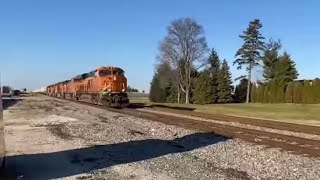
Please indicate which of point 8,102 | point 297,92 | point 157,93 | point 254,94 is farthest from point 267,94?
point 8,102

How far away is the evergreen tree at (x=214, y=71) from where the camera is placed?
259 ft

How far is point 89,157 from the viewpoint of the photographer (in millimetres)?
12781

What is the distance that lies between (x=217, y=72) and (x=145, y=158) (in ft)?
242

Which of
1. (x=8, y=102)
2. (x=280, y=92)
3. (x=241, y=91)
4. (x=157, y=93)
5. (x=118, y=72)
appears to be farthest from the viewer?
(x=157, y=93)

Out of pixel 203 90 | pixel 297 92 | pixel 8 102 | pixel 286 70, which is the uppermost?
pixel 286 70

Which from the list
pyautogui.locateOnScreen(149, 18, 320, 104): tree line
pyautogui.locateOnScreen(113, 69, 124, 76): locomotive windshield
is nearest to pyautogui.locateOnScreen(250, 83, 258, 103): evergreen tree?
pyautogui.locateOnScreen(149, 18, 320, 104): tree line

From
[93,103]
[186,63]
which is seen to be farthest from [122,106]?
[186,63]

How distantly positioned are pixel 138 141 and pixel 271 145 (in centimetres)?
461

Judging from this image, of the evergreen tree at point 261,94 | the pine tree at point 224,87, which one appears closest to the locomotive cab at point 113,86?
the pine tree at point 224,87

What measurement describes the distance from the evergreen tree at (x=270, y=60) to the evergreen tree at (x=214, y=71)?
881 cm

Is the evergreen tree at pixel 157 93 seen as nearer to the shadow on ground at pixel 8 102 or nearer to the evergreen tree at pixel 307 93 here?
the shadow on ground at pixel 8 102

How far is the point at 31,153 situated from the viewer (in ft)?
45.3

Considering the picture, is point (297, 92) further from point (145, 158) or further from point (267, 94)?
point (145, 158)

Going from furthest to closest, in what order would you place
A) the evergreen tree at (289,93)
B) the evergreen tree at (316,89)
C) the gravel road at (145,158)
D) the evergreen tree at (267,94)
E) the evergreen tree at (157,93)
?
the evergreen tree at (157,93) → the evergreen tree at (267,94) → the evergreen tree at (289,93) → the evergreen tree at (316,89) → the gravel road at (145,158)
